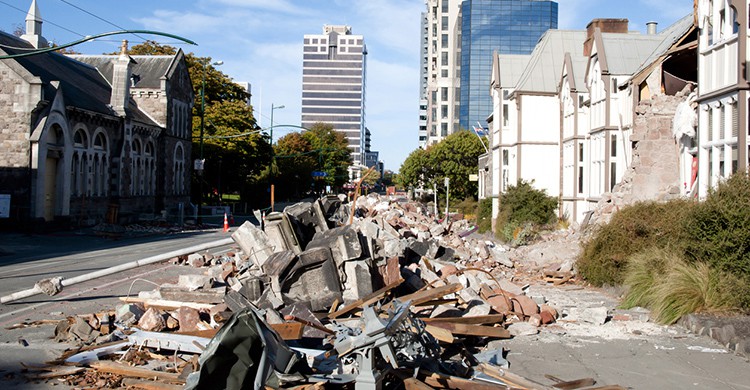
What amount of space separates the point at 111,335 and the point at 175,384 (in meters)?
2.03

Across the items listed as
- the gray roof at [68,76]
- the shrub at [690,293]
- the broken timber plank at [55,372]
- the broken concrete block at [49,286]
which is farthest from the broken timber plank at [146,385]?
the gray roof at [68,76]

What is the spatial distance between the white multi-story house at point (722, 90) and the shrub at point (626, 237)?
4.11 ft

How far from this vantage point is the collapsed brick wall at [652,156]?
19875 millimetres

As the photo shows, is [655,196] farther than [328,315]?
Yes

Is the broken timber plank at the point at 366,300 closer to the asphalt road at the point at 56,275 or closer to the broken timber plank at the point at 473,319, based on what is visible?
the broken timber plank at the point at 473,319

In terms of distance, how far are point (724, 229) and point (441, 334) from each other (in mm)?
5567

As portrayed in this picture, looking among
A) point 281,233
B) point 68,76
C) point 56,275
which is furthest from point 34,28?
point 281,233

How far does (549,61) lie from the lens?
37.0m

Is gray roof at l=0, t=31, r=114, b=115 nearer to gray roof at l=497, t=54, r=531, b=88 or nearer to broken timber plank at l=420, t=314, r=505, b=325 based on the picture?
gray roof at l=497, t=54, r=531, b=88

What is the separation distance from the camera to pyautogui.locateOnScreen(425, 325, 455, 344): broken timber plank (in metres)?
8.05

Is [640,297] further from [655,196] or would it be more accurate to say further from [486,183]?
[486,183]

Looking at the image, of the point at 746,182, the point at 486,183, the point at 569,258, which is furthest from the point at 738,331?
the point at 486,183

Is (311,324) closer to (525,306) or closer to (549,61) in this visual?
(525,306)

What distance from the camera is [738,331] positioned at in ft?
30.5
